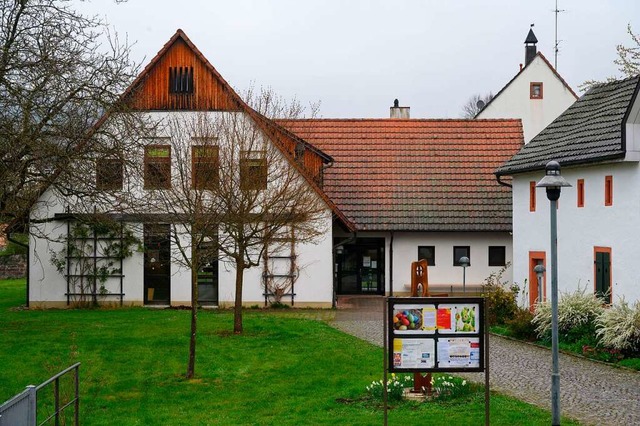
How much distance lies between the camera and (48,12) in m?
19.8

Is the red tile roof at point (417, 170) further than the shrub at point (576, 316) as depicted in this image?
Yes

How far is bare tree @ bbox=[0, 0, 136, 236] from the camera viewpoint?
750 inches

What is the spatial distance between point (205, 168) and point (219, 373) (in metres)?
6.34

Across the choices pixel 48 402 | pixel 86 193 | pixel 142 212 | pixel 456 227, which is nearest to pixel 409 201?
pixel 456 227

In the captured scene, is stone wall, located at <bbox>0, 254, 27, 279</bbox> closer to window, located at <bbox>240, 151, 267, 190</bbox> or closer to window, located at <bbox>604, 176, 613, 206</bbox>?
window, located at <bbox>240, 151, 267, 190</bbox>

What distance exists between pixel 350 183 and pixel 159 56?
9190 mm

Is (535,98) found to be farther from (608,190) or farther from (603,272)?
(603,272)

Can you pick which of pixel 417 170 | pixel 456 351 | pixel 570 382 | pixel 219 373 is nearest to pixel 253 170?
pixel 219 373

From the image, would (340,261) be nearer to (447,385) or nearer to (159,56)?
(159,56)

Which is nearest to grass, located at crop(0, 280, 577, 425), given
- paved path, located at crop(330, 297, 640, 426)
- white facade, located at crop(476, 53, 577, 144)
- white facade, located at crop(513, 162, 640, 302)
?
paved path, located at crop(330, 297, 640, 426)

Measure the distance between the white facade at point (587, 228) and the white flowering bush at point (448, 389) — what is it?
7.37m

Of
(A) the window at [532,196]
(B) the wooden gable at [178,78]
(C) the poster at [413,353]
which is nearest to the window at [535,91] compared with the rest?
(B) the wooden gable at [178,78]

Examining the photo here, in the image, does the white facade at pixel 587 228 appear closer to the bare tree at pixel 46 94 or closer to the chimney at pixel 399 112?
the bare tree at pixel 46 94

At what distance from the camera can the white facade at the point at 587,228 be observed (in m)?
21.5
